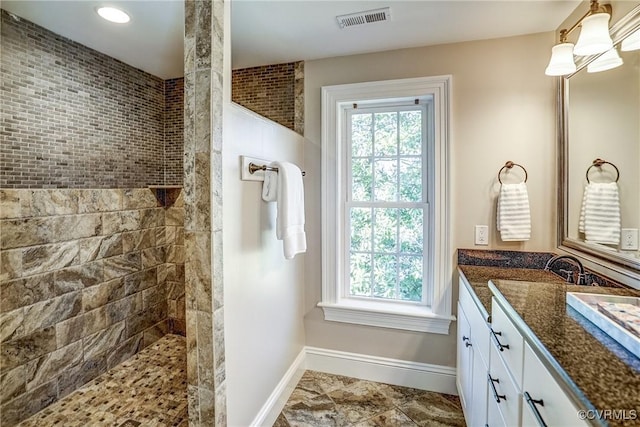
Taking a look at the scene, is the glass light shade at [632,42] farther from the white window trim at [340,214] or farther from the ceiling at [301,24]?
the white window trim at [340,214]

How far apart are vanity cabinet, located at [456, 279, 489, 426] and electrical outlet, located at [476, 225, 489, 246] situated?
1.13ft

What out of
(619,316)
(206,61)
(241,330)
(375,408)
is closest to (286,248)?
(241,330)

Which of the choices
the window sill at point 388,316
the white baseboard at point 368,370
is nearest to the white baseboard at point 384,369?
the white baseboard at point 368,370

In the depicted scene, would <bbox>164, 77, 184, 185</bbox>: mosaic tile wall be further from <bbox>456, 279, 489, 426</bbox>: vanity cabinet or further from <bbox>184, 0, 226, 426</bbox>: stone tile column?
<bbox>456, 279, 489, 426</bbox>: vanity cabinet

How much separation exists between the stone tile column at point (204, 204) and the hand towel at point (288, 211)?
0.41 metres

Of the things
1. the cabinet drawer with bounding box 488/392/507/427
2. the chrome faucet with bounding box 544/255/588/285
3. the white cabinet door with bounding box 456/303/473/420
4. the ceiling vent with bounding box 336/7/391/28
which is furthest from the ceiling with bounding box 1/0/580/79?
the cabinet drawer with bounding box 488/392/507/427

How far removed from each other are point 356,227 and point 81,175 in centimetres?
214

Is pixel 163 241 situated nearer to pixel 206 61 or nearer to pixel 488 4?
pixel 206 61

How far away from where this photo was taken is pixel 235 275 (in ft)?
5.22

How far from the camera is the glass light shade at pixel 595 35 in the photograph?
1.45 meters

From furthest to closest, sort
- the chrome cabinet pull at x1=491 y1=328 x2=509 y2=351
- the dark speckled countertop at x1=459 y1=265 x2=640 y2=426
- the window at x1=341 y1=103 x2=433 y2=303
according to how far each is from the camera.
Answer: the window at x1=341 y1=103 x2=433 y2=303 < the chrome cabinet pull at x1=491 y1=328 x2=509 y2=351 < the dark speckled countertop at x1=459 y1=265 x2=640 y2=426

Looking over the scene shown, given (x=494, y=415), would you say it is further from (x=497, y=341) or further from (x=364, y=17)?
(x=364, y=17)

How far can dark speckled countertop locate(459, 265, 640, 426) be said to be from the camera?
0.69 meters

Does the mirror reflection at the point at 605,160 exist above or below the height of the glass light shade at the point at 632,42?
below
